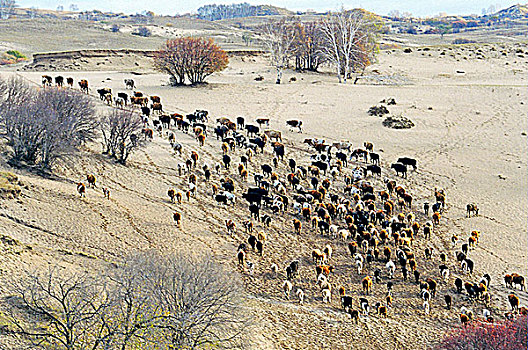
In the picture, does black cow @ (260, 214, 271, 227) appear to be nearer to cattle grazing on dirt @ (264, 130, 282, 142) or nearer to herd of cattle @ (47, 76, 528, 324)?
herd of cattle @ (47, 76, 528, 324)

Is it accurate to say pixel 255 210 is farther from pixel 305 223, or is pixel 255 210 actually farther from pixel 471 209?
pixel 471 209

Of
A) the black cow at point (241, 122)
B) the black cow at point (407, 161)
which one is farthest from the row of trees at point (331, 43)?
the black cow at point (407, 161)

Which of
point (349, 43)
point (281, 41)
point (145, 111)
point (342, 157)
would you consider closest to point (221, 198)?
point (342, 157)

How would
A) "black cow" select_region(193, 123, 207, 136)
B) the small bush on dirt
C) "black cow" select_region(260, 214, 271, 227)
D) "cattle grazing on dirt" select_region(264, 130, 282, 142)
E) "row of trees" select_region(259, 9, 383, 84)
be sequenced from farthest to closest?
1. "row of trees" select_region(259, 9, 383, 84)
2. the small bush on dirt
3. "cattle grazing on dirt" select_region(264, 130, 282, 142)
4. "black cow" select_region(193, 123, 207, 136)
5. "black cow" select_region(260, 214, 271, 227)

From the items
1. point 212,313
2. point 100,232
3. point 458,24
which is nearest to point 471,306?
point 212,313

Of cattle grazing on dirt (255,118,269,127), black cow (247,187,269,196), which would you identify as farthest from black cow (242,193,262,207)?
cattle grazing on dirt (255,118,269,127)

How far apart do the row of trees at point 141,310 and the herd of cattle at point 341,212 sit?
5413mm

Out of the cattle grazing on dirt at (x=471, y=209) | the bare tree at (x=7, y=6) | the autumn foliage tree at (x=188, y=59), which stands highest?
the bare tree at (x=7, y=6)

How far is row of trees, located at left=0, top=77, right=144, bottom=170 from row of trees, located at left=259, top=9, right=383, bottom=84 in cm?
3852

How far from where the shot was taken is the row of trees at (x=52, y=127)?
2367 centimetres

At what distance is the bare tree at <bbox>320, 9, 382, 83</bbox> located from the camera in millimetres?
64625

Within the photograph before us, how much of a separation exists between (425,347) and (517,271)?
7.47 m

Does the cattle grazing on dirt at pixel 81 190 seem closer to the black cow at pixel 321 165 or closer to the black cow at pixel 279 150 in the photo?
the black cow at pixel 279 150

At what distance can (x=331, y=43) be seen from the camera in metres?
66.9
